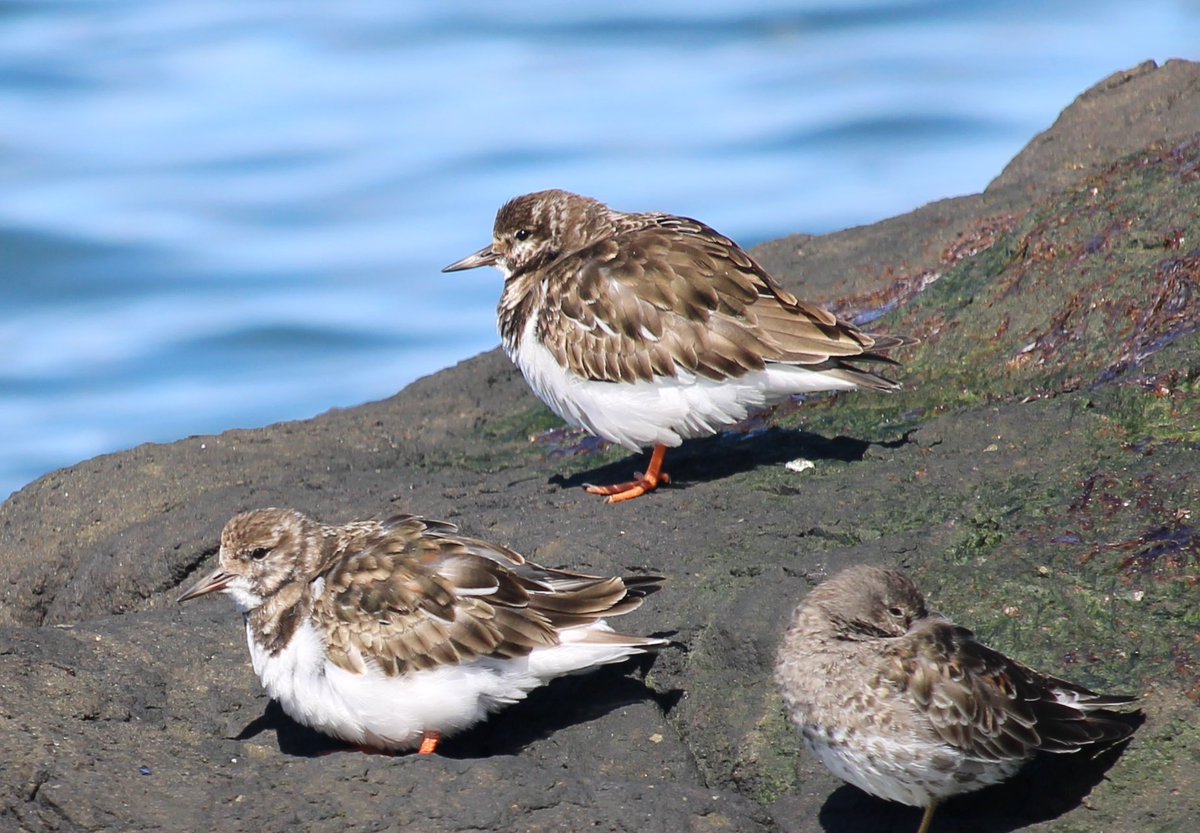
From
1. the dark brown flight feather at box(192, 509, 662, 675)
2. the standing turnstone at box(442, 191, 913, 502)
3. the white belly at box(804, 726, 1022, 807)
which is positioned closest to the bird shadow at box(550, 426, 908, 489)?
the standing turnstone at box(442, 191, 913, 502)

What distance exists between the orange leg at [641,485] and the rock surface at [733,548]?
0.39 ft

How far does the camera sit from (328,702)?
580 cm

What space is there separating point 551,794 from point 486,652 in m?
0.82

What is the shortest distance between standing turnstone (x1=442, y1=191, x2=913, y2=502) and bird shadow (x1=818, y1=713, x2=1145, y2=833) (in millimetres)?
2640

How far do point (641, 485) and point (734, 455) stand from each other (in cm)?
59

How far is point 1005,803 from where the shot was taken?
5.18 metres

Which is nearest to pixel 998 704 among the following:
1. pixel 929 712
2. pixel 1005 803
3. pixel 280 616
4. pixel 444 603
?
pixel 929 712

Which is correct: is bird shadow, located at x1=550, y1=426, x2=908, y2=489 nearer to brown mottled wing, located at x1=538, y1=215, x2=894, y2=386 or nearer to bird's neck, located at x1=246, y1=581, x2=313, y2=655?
brown mottled wing, located at x1=538, y1=215, x2=894, y2=386

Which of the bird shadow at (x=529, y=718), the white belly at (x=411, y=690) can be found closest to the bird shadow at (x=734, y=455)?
the bird shadow at (x=529, y=718)

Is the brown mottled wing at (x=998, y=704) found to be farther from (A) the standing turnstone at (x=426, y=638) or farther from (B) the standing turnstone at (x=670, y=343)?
(B) the standing turnstone at (x=670, y=343)

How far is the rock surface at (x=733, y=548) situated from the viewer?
5059 millimetres

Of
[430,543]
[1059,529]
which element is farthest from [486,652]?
[1059,529]

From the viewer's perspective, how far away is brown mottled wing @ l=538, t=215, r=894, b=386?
7.71 metres

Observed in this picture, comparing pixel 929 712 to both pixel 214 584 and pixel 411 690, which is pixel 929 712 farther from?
pixel 214 584
